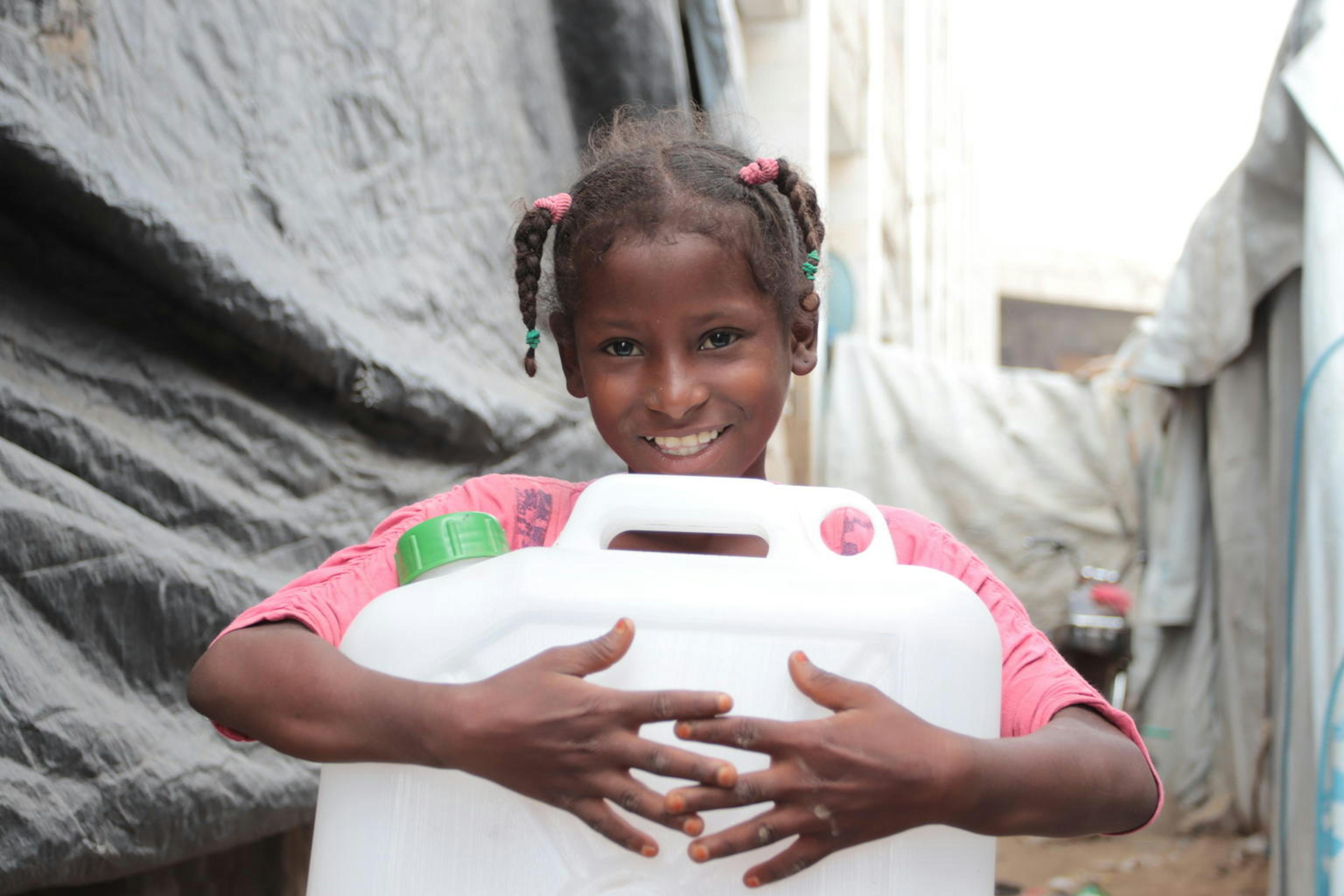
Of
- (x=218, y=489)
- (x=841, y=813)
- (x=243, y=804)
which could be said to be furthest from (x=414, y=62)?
(x=841, y=813)

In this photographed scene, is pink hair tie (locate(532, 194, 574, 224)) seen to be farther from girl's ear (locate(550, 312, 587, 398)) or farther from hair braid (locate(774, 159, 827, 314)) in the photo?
hair braid (locate(774, 159, 827, 314))

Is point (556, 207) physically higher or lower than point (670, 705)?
higher

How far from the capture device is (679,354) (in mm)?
1034

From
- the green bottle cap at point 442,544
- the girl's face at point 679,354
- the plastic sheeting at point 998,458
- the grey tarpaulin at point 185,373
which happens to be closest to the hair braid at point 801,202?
the girl's face at point 679,354

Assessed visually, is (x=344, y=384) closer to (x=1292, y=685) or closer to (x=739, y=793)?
(x=739, y=793)

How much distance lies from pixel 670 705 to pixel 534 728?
0.08 meters

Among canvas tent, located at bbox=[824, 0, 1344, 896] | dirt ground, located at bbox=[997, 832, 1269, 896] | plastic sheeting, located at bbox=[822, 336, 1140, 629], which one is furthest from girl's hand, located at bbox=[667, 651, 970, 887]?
plastic sheeting, located at bbox=[822, 336, 1140, 629]

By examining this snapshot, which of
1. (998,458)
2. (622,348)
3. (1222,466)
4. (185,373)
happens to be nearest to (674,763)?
(622,348)

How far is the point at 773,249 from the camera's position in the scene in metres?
1.10

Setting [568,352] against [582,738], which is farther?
[568,352]

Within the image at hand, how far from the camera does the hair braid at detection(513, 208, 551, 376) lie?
114cm

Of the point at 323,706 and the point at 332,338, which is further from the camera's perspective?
the point at 332,338

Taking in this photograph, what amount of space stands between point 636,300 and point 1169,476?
9.95ft

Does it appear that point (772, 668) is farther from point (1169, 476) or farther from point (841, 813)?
point (1169, 476)
